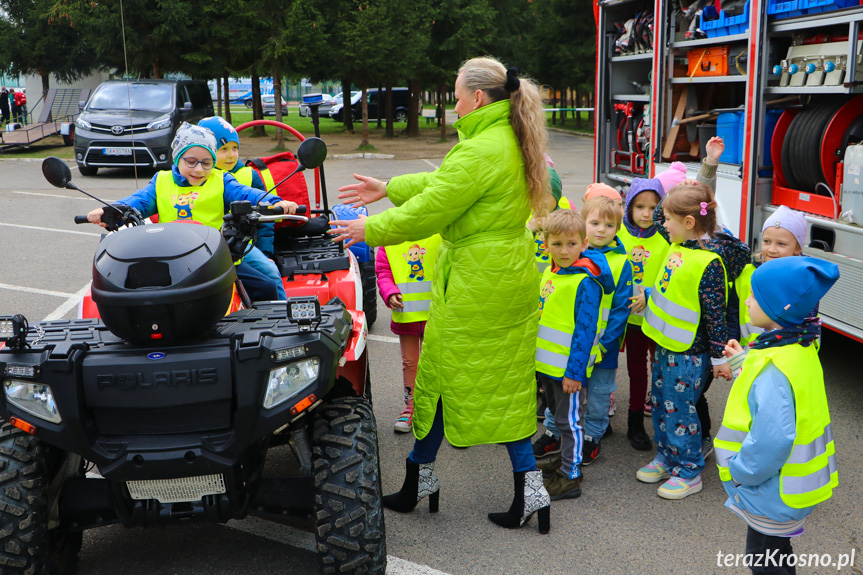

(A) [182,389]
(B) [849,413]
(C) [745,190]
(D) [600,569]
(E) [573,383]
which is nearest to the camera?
(A) [182,389]

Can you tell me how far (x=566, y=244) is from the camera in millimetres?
3947

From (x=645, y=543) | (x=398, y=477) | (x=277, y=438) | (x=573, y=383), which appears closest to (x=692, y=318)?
(x=573, y=383)

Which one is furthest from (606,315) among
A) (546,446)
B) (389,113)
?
(389,113)

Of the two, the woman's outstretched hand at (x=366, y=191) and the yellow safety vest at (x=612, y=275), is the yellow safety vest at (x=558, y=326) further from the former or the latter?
the woman's outstretched hand at (x=366, y=191)

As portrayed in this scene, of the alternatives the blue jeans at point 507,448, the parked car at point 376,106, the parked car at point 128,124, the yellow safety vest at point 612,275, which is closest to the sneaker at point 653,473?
the yellow safety vest at point 612,275

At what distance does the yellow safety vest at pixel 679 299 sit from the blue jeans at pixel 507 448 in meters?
0.96

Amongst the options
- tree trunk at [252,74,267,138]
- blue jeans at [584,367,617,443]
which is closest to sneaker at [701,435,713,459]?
blue jeans at [584,367,617,443]

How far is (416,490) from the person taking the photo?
3.79m

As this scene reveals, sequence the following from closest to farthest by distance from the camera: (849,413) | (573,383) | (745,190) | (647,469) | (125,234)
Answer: (125,234) < (573,383) < (647,469) < (849,413) < (745,190)

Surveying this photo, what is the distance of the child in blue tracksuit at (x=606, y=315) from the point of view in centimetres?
426

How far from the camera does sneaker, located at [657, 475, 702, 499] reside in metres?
4.00

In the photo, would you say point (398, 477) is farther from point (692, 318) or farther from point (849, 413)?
point (849, 413)

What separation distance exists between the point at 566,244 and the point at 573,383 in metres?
0.67

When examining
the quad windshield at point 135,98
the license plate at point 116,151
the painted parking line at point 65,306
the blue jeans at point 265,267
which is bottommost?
the painted parking line at point 65,306
